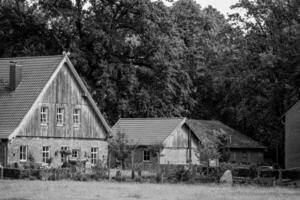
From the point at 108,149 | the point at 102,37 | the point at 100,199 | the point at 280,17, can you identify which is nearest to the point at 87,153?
the point at 108,149

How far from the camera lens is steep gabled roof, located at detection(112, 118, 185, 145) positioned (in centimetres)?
7169

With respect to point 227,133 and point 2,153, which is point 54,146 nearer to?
point 2,153

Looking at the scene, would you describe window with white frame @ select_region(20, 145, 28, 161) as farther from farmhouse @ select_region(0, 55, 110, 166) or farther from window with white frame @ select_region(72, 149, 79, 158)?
window with white frame @ select_region(72, 149, 79, 158)

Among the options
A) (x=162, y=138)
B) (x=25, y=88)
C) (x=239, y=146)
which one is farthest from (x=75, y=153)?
(x=239, y=146)

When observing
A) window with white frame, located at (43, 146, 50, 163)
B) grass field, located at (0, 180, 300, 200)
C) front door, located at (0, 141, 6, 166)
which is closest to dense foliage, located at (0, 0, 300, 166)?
window with white frame, located at (43, 146, 50, 163)

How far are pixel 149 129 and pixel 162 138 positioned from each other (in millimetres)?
1799

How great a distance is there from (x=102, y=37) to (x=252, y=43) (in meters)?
14.1

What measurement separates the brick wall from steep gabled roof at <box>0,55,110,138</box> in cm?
137

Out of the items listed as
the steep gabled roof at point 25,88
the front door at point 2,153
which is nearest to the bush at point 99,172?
the front door at point 2,153

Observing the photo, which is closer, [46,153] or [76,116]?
[46,153]

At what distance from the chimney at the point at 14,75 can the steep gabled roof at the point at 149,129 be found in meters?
14.4

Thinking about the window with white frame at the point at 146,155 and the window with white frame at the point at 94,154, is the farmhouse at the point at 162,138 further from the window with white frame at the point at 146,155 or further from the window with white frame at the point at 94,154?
the window with white frame at the point at 94,154

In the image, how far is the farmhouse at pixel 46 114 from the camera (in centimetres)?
5600

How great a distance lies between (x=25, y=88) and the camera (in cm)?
5806
